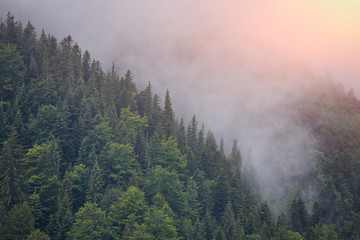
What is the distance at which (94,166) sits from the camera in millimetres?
88438

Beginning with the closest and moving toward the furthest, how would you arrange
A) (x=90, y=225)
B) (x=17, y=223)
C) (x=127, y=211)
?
1. (x=17, y=223)
2. (x=90, y=225)
3. (x=127, y=211)

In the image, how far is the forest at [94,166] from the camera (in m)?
75.6

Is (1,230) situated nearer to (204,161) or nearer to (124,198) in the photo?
(124,198)

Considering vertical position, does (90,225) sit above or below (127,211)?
below

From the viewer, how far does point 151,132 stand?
131m

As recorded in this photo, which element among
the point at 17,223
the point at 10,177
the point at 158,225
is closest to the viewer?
the point at 17,223

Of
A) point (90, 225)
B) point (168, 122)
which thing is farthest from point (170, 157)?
point (90, 225)

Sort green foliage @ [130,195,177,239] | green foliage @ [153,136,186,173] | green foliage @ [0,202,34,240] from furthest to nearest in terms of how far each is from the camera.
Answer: green foliage @ [153,136,186,173], green foliage @ [130,195,177,239], green foliage @ [0,202,34,240]

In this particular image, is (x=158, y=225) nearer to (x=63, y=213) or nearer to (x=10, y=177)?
(x=63, y=213)

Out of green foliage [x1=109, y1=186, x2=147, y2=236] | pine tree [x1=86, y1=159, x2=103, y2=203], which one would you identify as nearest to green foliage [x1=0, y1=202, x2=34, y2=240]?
pine tree [x1=86, y1=159, x2=103, y2=203]

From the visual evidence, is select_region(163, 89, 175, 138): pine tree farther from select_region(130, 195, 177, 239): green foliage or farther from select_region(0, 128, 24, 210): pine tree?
select_region(0, 128, 24, 210): pine tree

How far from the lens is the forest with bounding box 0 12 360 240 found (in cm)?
7562

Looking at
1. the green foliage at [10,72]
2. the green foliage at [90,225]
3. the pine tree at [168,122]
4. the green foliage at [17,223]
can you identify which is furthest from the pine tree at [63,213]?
the pine tree at [168,122]

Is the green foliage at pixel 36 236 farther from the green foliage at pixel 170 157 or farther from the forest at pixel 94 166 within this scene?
the green foliage at pixel 170 157
